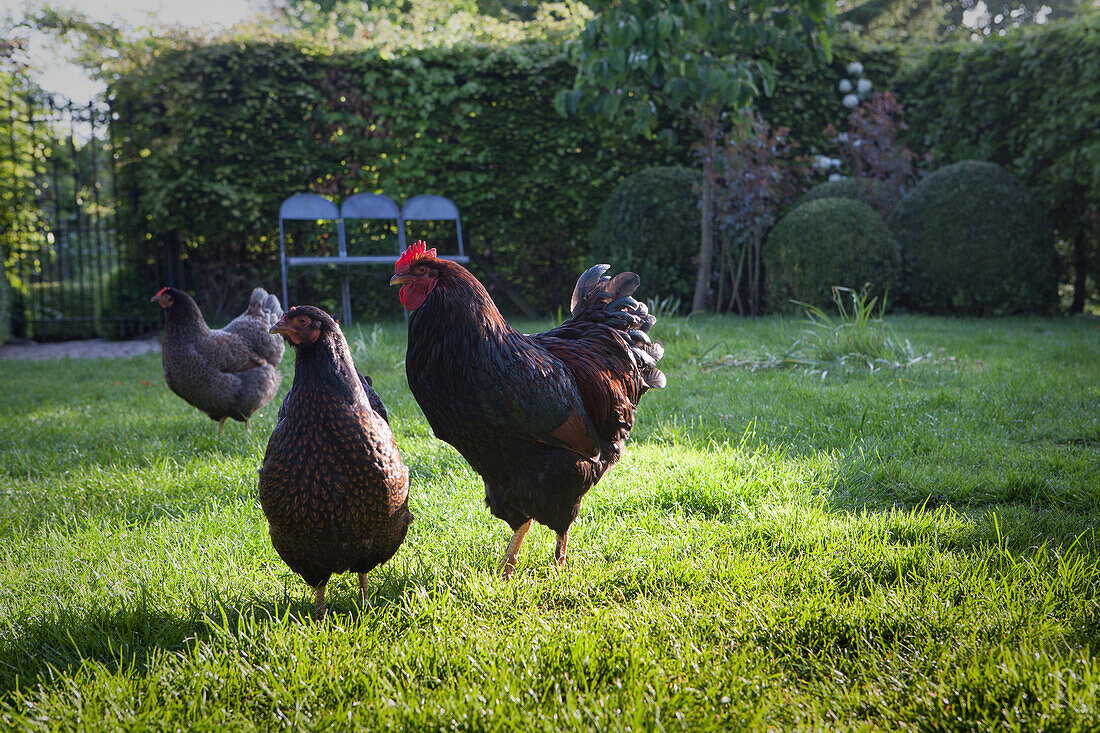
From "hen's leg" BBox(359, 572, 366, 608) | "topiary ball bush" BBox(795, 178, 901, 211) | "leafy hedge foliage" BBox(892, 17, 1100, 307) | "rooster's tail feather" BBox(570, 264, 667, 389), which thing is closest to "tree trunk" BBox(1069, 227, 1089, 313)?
"leafy hedge foliage" BBox(892, 17, 1100, 307)

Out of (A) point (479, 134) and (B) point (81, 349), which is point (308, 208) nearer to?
(A) point (479, 134)

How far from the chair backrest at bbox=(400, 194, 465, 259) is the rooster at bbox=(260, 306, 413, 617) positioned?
6588 millimetres

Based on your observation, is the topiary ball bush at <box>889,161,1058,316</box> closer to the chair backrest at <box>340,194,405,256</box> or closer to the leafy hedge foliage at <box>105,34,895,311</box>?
the leafy hedge foliage at <box>105,34,895,311</box>

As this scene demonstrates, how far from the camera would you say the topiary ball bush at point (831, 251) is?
25.1 feet

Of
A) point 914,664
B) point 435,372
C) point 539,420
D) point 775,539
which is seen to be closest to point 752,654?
point 914,664

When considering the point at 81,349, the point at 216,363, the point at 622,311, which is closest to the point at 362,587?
the point at 622,311

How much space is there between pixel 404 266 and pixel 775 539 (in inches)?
67.0

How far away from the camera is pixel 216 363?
4043mm

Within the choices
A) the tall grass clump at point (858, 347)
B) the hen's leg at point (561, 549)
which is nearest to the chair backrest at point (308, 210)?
the tall grass clump at point (858, 347)

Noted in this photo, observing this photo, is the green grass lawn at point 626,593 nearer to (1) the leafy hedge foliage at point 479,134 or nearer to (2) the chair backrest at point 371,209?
(2) the chair backrest at point 371,209

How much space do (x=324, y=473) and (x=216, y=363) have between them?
2.47m

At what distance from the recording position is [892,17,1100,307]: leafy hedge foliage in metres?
7.98

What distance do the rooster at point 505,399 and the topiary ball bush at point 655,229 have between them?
6.05 meters

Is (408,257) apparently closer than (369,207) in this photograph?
Result: Yes
